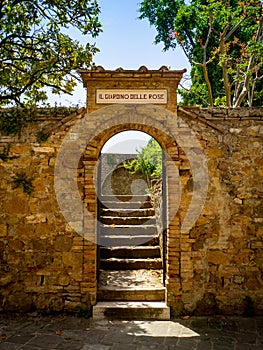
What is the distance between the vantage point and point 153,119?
5.80 meters

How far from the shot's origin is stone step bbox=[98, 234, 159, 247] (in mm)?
7668

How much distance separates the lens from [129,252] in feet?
24.2

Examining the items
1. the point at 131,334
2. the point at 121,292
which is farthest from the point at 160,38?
the point at 131,334

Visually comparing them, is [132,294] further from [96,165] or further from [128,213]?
[128,213]

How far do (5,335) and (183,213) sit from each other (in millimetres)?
3403

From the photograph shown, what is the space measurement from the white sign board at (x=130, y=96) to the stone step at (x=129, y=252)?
3.45 m

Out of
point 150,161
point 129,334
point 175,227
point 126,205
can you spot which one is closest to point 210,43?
point 150,161

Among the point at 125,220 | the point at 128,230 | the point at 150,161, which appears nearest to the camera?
the point at 128,230

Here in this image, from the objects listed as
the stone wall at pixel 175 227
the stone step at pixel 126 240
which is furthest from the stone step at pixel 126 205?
the stone wall at pixel 175 227

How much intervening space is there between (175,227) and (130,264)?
6.48ft

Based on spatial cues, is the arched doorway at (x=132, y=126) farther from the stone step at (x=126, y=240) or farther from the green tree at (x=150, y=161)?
the green tree at (x=150, y=161)

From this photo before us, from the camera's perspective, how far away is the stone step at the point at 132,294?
5820 millimetres

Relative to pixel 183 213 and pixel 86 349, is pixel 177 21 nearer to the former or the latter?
pixel 183 213

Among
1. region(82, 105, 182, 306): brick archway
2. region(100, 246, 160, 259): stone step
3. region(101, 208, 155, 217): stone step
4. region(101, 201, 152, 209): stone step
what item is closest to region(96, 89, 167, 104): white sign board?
region(82, 105, 182, 306): brick archway
